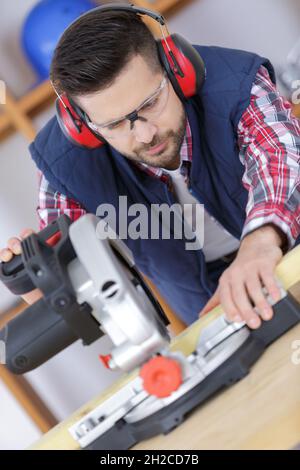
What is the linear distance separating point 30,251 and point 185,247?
877 millimetres

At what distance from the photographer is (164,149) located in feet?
5.02

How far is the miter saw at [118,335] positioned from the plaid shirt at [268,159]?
227 millimetres

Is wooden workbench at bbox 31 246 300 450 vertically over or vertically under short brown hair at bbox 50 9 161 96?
under

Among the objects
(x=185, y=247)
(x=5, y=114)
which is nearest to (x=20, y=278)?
(x=185, y=247)

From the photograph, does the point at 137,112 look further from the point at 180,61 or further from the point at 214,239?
the point at 214,239

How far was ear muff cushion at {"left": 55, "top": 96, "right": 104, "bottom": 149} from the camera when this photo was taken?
150 centimetres

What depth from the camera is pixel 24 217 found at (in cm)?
298

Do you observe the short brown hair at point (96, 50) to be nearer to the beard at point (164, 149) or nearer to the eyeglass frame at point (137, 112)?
the eyeglass frame at point (137, 112)

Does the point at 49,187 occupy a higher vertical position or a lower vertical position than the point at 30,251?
lower

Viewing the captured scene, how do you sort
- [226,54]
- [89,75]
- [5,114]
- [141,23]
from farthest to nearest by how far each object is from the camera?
[5,114] < [226,54] < [141,23] < [89,75]

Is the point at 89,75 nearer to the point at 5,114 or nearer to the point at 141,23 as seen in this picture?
the point at 141,23

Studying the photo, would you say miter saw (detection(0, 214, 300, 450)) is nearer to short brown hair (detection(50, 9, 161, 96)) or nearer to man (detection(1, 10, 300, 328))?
man (detection(1, 10, 300, 328))

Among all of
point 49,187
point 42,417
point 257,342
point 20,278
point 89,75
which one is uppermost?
point 89,75

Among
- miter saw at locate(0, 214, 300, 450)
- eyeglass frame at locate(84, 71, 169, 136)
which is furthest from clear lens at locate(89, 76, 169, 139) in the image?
miter saw at locate(0, 214, 300, 450)
